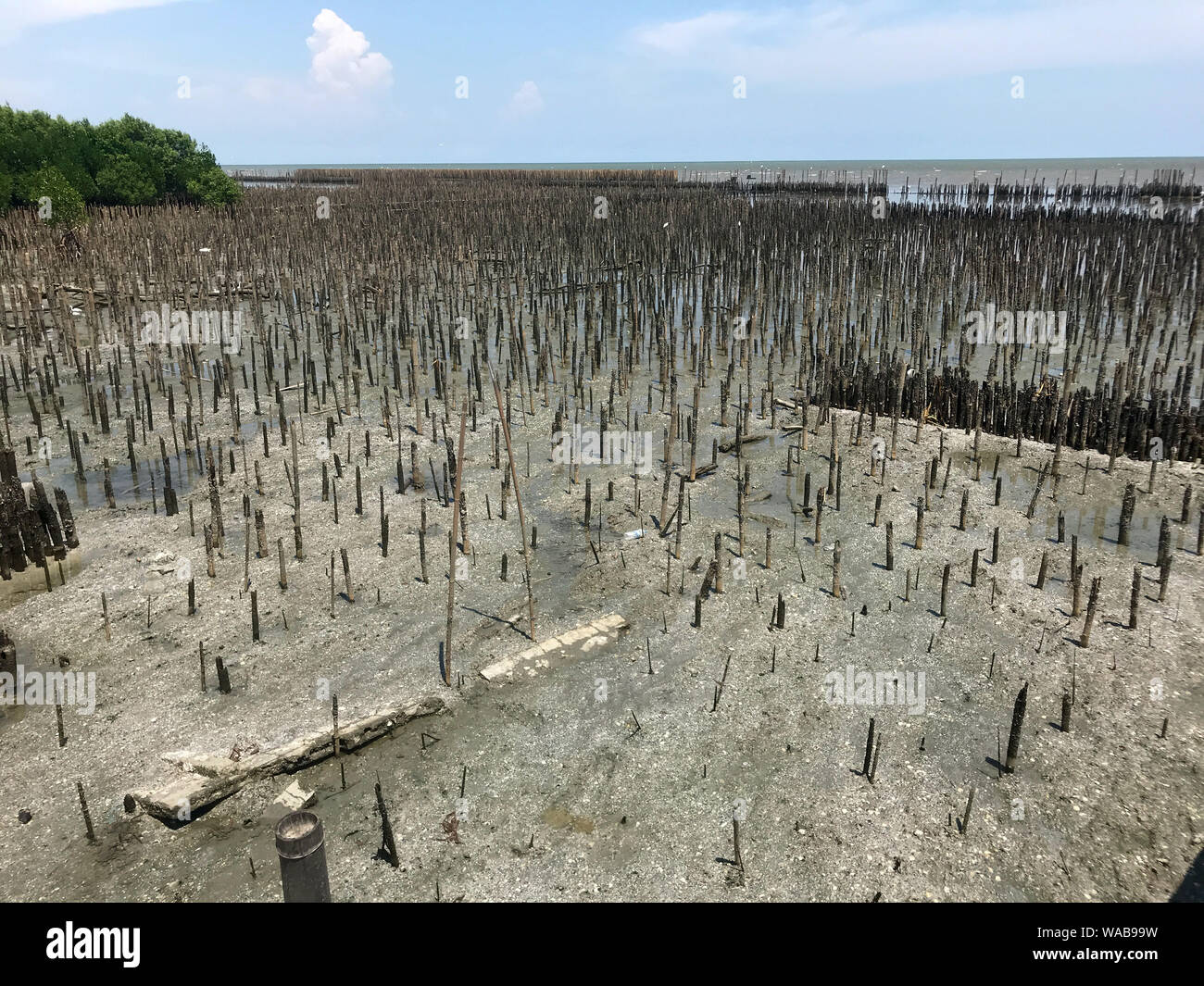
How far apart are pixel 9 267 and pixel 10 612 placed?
16015mm

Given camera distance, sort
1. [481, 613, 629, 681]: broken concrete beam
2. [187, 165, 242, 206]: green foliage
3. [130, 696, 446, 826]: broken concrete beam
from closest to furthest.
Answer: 1. [130, 696, 446, 826]: broken concrete beam
2. [481, 613, 629, 681]: broken concrete beam
3. [187, 165, 242, 206]: green foliage

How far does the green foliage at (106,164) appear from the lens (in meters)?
27.7

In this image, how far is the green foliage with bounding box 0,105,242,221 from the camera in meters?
27.7

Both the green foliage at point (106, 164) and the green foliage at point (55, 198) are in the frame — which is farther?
the green foliage at point (106, 164)

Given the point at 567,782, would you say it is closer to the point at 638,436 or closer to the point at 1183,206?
the point at 638,436

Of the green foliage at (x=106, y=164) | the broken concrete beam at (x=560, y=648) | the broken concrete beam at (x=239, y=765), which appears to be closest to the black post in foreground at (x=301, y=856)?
the broken concrete beam at (x=239, y=765)

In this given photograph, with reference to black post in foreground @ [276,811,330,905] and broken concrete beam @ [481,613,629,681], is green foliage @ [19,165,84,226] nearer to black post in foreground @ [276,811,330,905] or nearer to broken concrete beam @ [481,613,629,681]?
broken concrete beam @ [481,613,629,681]

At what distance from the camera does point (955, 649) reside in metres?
6.78

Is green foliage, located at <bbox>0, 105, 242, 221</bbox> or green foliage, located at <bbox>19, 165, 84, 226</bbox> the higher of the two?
green foliage, located at <bbox>0, 105, 242, 221</bbox>

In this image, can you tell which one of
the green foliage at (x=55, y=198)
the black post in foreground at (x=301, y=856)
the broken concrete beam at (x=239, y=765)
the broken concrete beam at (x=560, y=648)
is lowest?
the broken concrete beam at (x=239, y=765)

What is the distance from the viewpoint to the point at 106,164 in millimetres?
30562

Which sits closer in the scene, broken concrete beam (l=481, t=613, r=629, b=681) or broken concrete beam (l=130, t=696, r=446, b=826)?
broken concrete beam (l=130, t=696, r=446, b=826)

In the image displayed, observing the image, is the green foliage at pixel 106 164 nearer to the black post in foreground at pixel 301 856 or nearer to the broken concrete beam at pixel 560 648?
the broken concrete beam at pixel 560 648

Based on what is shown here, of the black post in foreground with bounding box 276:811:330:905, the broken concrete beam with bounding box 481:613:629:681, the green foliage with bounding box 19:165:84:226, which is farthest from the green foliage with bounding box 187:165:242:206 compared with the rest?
the black post in foreground with bounding box 276:811:330:905
